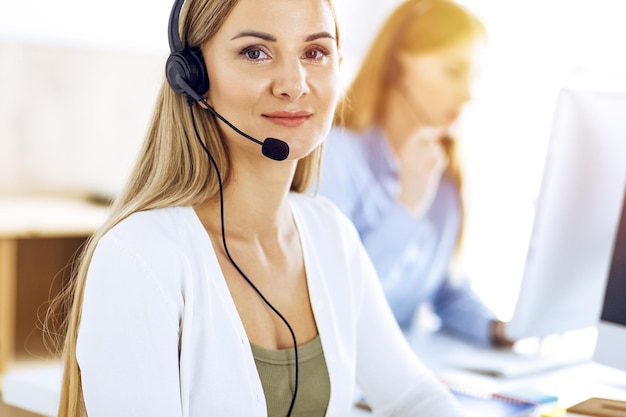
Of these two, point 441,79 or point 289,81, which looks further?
point 441,79

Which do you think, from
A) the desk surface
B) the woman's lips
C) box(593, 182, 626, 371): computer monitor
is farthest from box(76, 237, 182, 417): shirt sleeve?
the desk surface

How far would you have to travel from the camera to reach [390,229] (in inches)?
84.0

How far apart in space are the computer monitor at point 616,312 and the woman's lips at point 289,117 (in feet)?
1.63

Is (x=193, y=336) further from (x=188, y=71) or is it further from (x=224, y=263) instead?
(x=188, y=71)

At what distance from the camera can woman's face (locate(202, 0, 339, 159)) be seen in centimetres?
113

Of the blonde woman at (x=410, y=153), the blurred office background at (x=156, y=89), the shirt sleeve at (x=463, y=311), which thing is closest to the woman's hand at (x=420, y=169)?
the blonde woman at (x=410, y=153)

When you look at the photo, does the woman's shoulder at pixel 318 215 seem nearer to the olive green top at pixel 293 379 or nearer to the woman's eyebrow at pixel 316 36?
the olive green top at pixel 293 379

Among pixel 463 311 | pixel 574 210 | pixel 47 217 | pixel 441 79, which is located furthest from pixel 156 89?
pixel 574 210

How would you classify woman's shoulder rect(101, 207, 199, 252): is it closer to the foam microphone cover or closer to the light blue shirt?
the foam microphone cover

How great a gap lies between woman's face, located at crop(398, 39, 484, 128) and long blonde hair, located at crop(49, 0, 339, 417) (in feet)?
3.27

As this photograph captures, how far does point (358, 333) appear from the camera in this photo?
1.36 m

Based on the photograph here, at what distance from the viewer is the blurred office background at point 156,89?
2324 mm

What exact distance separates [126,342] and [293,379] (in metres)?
0.28

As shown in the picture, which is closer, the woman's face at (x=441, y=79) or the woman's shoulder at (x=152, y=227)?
the woman's shoulder at (x=152, y=227)
